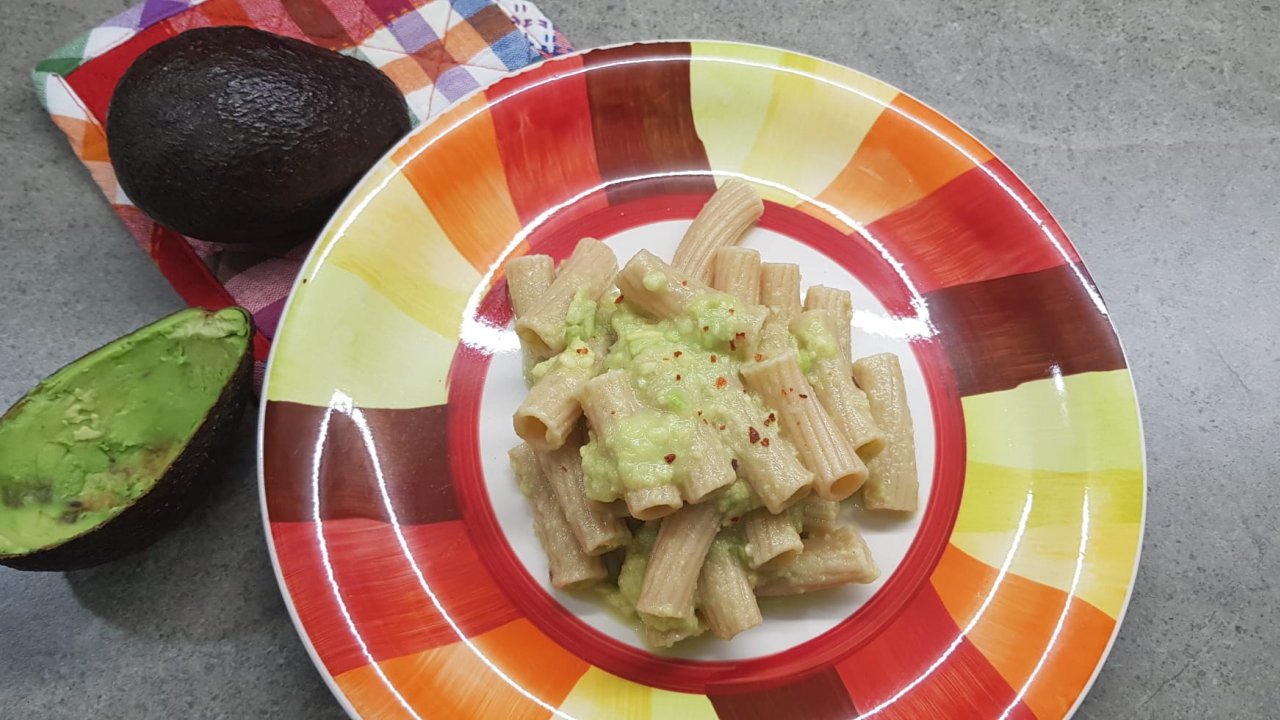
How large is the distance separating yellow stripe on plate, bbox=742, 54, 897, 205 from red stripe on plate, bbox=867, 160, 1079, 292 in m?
0.20

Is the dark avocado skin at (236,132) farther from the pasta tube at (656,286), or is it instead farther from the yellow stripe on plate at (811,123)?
the yellow stripe on plate at (811,123)

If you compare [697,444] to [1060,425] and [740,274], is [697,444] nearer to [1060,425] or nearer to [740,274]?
[740,274]

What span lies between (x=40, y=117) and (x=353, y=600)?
1592 mm

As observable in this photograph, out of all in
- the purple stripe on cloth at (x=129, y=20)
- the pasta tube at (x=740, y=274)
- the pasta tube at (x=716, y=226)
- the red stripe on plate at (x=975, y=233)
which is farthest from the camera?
the purple stripe on cloth at (x=129, y=20)

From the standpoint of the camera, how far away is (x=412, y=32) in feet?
7.54

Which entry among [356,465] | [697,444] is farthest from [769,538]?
[356,465]

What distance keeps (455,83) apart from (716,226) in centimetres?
86

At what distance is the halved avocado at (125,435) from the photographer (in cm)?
165

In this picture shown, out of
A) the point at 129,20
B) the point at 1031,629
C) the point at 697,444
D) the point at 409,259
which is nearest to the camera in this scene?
the point at 697,444

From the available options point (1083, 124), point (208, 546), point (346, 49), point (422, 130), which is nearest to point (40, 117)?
point (346, 49)

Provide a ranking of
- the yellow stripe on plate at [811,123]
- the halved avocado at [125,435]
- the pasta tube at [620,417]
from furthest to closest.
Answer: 1. the yellow stripe on plate at [811,123]
2. the halved avocado at [125,435]
3. the pasta tube at [620,417]

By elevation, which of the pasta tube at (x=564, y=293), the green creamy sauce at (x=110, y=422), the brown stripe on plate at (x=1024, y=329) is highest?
the brown stripe on plate at (x=1024, y=329)

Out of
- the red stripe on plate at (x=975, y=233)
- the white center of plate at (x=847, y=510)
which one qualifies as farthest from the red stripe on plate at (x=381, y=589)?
the red stripe on plate at (x=975, y=233)

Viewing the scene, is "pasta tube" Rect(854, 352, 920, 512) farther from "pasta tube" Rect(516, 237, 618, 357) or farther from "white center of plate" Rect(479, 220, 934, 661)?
"pasta tube" Rect(516, 237, 618, 357)
